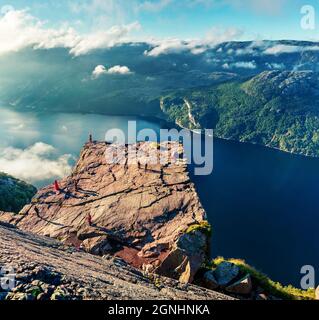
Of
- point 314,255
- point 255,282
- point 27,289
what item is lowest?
point 314,255

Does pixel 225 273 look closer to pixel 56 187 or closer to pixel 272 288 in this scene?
pixel 272 288

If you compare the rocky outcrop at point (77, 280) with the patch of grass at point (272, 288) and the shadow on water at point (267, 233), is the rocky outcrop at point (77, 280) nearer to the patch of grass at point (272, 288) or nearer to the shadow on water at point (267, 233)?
the patch of grass at point (272, 288)

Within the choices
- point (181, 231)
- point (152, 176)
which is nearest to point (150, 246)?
point (181, 231)

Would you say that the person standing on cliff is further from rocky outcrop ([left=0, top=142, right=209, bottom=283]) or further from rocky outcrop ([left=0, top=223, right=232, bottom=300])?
rocky outcrop ([left=0, top=223, right=232, bottom=300])
